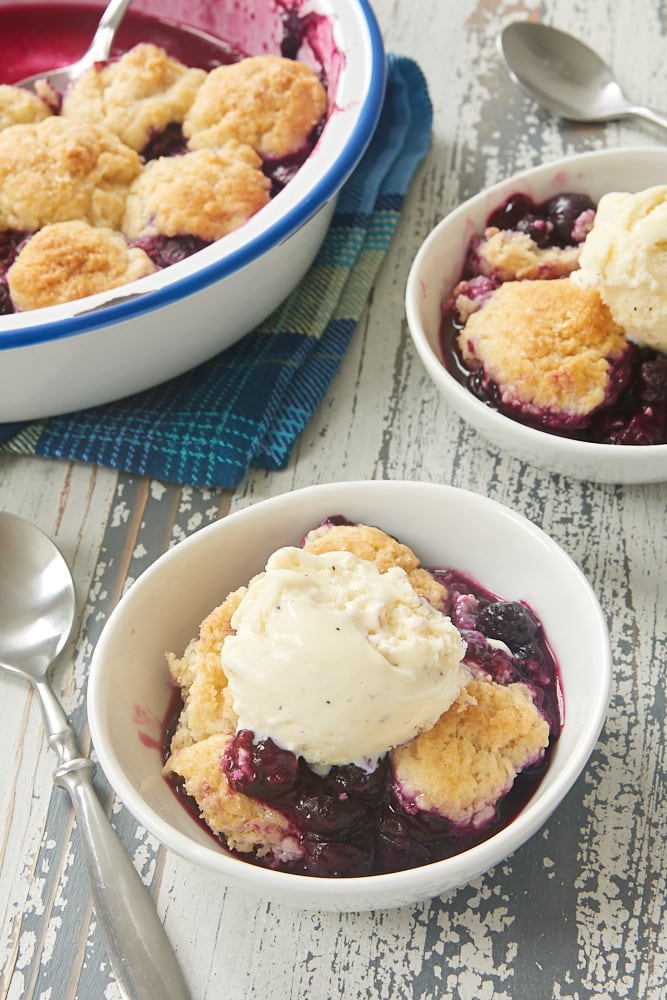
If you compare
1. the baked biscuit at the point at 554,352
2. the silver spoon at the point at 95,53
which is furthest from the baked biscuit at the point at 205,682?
the silver spoon at the point at 95,53

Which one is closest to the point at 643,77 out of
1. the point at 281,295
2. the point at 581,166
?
the point at 581,166

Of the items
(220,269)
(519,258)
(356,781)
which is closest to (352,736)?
(356,781)

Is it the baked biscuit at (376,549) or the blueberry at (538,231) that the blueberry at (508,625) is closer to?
the baked biscuit at (376,549)

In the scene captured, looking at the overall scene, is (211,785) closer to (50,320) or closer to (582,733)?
(582,733)

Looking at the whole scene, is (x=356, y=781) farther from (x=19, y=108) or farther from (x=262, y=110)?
(x=19, y=108)

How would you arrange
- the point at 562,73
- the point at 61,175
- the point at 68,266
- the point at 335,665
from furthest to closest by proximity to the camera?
the point at 562,73
the point at 61,175
the point at 68,266
the point at 335,665

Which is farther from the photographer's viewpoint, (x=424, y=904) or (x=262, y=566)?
(x=262, y=566)
